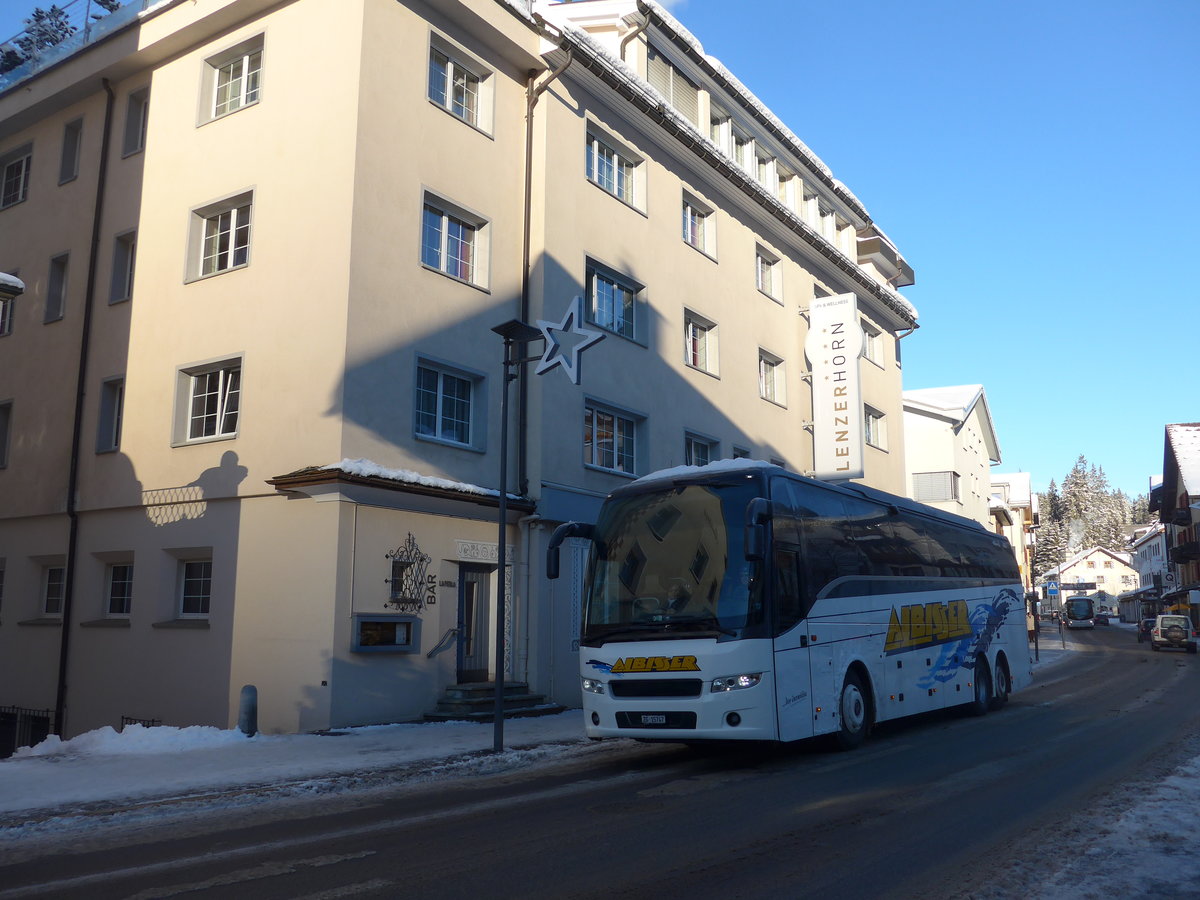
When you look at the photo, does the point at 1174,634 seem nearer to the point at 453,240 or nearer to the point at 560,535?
the point at 453,240

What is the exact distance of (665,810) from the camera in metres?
8.34

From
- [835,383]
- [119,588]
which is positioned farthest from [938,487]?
[119,588]

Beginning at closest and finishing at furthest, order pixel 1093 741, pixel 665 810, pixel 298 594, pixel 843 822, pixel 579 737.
→ pixel 843 822
pixel 665 810
pixel 1093 741
pixel 579 737
pixel 298 594

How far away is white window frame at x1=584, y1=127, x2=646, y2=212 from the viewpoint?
71.6 feet

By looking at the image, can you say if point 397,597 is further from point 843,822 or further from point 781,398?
point 781,398

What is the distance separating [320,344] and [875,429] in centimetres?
2457

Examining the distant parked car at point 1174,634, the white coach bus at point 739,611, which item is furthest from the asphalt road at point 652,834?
the distant parked car at point 1174,634

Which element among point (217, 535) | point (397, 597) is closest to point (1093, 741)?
point (397, 597)

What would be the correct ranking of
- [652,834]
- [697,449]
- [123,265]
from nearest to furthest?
[652,834], [123,265], [697,449]

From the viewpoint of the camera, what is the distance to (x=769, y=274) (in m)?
29.6

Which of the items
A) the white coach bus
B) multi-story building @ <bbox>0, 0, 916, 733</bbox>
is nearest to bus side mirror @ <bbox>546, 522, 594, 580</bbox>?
the white coach bus

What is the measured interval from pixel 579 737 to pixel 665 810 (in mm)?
5625

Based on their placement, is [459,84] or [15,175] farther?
[15,175]

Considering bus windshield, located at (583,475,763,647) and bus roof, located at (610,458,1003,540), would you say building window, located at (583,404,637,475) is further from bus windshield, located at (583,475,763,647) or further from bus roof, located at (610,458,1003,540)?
bus windshield, located at (583,475,763,647)
